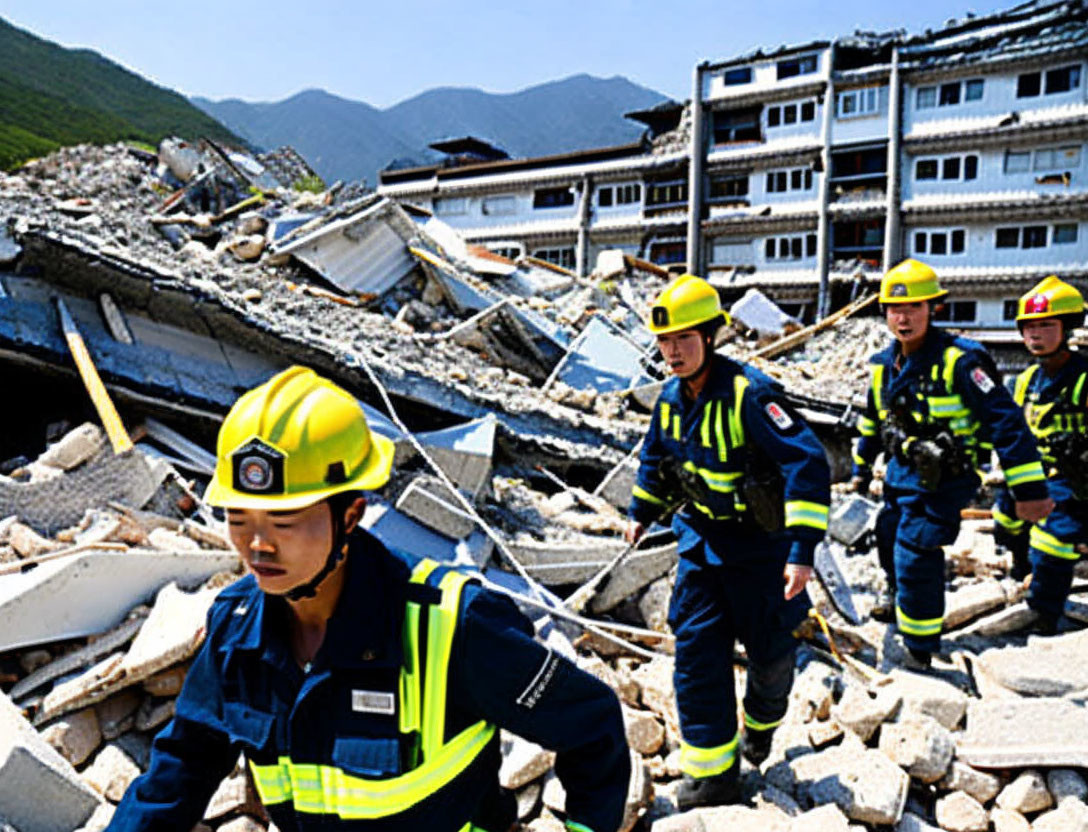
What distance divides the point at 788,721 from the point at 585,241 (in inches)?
962

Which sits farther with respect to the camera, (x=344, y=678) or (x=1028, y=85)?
(x=1028, y=85)

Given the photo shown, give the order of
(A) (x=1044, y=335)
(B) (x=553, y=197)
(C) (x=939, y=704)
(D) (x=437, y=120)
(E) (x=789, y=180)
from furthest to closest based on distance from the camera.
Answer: (D) (x=437, y=120) < (B) (x=553, y=197) < (E) (x=789, y=180) < (A) (x=1044, y=335) < (C) (x=939, y=704)

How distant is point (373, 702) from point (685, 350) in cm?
201

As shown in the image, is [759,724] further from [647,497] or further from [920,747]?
[647,497]

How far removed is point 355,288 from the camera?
33.2 ft

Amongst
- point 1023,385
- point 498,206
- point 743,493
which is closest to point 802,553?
point 743,493

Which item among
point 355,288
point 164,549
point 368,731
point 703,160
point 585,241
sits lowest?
point 164,549

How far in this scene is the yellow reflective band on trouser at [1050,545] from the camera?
457 centimetres

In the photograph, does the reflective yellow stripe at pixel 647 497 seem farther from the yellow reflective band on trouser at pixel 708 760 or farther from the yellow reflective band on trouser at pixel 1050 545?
the yellow reflective band on trouser at pixel 1050 545

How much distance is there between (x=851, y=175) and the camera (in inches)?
906

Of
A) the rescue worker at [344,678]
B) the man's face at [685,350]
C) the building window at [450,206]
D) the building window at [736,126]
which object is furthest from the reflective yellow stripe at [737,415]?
the building window at [450,206]

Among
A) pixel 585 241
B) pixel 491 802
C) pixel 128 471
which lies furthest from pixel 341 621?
pixel 585 241

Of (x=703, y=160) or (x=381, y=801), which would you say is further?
(x=703, y=160)

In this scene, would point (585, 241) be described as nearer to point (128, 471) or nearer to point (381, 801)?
point (128, 471)
